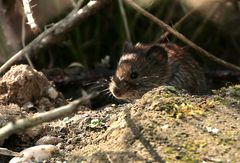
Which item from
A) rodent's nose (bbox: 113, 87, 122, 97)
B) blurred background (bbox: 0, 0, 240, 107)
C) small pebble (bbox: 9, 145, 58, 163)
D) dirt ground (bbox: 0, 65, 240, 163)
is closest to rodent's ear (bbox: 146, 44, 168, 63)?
blurred background (bbox: 0, 0, 240, 107)

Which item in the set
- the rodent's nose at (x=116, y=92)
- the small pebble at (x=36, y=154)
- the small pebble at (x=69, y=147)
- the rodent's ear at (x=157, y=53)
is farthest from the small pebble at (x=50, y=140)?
the rodent's ear at (x=157, y=53)

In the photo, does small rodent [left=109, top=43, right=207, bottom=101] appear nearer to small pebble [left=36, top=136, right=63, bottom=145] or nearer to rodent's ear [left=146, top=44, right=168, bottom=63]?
rodent's ear [left=146, top=44, right=168, bottom=63]

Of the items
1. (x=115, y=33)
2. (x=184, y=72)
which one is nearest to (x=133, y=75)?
(x=184, y=72)

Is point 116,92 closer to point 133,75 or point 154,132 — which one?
point 133,75

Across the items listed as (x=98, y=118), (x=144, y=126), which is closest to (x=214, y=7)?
(x=98, y=118)

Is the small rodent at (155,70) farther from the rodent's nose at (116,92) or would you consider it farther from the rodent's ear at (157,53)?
the rodent's nose at (116,92)

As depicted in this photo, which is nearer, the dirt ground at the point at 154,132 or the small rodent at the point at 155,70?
the dirt ground at the point at 154,132

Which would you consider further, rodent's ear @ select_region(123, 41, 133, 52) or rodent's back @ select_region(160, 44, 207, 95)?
rodent's back @ select_region(160, 44, 207, 95)

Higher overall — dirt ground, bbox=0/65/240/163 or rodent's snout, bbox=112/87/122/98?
dirt ground, bbox=0/65/240/163
